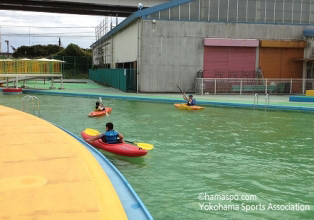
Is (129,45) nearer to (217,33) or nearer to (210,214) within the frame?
(217,33)

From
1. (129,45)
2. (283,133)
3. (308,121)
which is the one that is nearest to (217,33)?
(129,45)

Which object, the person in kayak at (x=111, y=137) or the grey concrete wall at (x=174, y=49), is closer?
the person in kayak at (x=111, y=137)

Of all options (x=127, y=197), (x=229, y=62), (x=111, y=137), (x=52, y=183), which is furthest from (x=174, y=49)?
(x=127, y=197)

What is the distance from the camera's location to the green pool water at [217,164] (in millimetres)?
6820

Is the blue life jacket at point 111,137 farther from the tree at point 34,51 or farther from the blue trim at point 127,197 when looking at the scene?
the tree at point 34,51

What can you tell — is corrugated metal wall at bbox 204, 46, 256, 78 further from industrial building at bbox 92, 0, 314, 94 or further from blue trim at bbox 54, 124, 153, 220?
blue trim at bbox 54, 124, 153, 220

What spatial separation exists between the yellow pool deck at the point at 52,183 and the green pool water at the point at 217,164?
1.13 meters

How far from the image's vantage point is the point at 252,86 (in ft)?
101

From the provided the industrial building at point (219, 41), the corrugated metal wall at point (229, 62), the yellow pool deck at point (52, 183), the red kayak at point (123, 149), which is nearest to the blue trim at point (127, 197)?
the yellow pool deck at point (52, 183)

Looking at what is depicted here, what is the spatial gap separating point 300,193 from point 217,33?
25356 mm

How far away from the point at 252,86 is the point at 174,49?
7.55 m

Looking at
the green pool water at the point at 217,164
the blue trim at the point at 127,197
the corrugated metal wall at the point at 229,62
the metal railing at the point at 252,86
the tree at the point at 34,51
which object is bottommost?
the green pool water at the point at 217,164

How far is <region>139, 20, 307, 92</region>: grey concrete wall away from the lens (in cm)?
3034

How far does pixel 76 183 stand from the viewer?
248 inches
